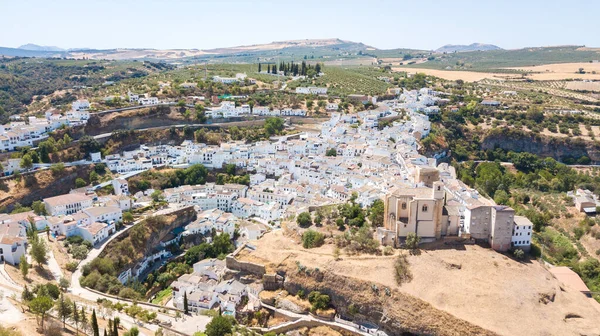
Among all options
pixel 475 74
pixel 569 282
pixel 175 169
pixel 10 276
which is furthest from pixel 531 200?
pixel 475 74

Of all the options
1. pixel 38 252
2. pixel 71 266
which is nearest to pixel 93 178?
pixel 71 266

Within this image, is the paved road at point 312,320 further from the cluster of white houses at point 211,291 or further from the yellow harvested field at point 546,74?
the yellow harvested field at point 546,74

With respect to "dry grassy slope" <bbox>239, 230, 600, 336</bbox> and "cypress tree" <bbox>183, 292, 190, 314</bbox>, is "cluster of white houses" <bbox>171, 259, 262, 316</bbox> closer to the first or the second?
"cypress tree" <bbox>183, 292, 190, 314</bbox>

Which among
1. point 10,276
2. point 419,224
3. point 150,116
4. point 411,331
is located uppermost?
point 150,116

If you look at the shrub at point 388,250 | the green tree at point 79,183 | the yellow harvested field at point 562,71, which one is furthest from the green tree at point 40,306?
the yellow harvested field at point 562,71

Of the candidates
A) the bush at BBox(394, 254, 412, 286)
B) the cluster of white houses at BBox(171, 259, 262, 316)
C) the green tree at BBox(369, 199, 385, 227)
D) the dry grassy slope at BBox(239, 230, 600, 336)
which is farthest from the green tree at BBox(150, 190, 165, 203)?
the bush at BBox(394, 254, 412, 286)

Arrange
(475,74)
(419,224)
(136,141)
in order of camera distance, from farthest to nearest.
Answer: (475,74) → (136,141) → (419,224)

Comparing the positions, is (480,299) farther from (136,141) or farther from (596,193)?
(136,141)
